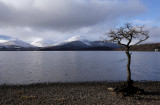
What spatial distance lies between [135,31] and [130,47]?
6.73 feet

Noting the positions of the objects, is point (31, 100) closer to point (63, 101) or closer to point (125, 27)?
point (63, 101)

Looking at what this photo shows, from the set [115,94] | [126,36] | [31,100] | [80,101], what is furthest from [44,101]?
[126,36]

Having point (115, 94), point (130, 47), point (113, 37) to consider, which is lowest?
point (115, 94)

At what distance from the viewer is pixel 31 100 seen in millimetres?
14883

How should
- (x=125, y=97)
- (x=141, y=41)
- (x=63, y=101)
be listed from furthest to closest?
(x=141, y=41)
(x=125, y=97)
(x=63, y=101)

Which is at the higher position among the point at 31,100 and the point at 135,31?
the point at 135,31

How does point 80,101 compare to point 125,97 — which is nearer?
point 80,101

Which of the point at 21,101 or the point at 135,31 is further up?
the point at 135,31

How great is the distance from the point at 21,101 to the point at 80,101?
5.64 meters

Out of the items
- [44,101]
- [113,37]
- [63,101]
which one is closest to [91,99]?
[63,101]

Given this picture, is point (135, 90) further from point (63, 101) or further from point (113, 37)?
point (63, 101)

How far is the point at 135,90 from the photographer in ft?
56.9

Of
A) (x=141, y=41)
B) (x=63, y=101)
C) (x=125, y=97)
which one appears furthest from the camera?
(x=141, y=41)

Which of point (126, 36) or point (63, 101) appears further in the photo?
point (126, 36)
